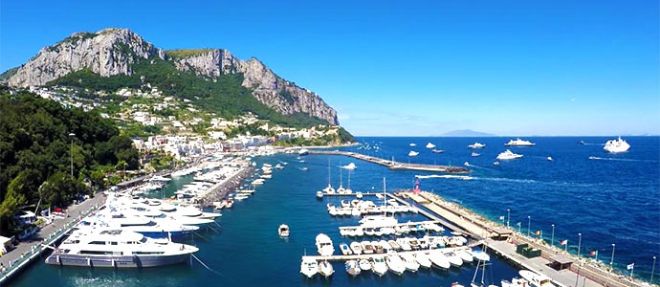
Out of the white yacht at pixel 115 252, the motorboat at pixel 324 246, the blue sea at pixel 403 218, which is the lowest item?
the blue sea at pixel 403 218

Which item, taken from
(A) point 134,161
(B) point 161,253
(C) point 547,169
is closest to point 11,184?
(B) point 161,253

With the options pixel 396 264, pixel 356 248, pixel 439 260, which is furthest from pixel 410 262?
pixel 356 248

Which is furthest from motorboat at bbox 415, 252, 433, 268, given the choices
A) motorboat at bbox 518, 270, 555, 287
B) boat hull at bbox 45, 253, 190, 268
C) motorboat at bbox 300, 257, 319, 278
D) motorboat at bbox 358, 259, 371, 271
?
boat hull at bbox 45, 253, 190, 268

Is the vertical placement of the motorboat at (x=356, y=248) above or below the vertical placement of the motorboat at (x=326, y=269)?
above

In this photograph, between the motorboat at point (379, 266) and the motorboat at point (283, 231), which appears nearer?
the motorboat at point (379, 266)

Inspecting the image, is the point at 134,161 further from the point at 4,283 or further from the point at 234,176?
the point at 4,283

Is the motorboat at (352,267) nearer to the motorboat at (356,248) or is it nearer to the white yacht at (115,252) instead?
the motorboat at (356,248)

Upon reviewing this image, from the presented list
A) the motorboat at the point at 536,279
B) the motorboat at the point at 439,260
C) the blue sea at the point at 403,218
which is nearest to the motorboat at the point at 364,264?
the blue sea at the point at 403,218

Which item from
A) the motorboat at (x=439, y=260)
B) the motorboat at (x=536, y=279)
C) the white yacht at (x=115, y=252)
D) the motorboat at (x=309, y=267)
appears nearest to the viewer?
the motorboat at (x=536, y=279)
